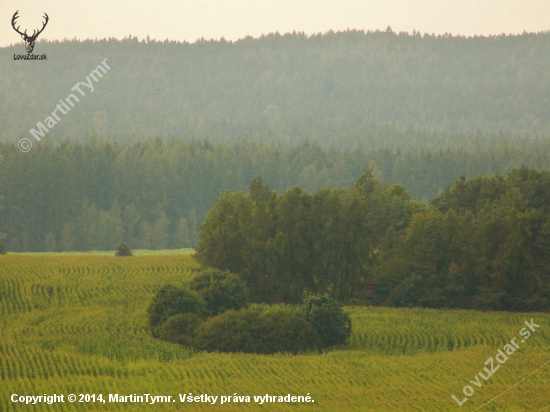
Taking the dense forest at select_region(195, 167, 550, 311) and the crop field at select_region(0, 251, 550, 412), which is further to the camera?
the dense forest at select_region(195, 167, 550, 311)

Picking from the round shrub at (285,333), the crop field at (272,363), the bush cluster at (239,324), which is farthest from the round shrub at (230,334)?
the crop field at (272,363)

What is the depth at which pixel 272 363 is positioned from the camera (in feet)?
173

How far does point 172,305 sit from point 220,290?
507 centimetres

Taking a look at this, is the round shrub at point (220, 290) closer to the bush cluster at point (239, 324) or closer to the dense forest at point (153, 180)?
the bush cluster at point (239, 324)

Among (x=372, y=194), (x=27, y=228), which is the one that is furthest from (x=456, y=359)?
(x=27, y=228)

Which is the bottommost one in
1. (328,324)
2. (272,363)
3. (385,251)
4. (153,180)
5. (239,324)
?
(272,363)

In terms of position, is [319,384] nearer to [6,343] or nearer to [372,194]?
[6,343]

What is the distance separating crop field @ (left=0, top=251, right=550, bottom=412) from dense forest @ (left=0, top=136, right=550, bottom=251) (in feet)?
239

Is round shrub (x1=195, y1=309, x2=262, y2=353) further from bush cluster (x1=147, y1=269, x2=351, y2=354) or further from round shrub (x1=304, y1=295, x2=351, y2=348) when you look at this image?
round shrub (x1=304, y1=295, x2=351, y2=348)

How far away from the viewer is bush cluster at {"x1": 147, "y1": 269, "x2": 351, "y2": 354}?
58.1m

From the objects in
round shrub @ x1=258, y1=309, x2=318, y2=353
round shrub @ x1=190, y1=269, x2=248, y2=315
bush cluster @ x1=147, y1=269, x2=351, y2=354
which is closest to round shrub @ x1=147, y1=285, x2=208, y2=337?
bush cluster @ x1=147, y1=269, x2=351, y2=354

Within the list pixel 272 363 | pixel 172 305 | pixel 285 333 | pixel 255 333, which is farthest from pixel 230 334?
pixel 172 305

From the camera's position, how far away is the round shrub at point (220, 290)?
66.3 m

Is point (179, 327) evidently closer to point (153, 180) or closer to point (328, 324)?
point (328, 324)
